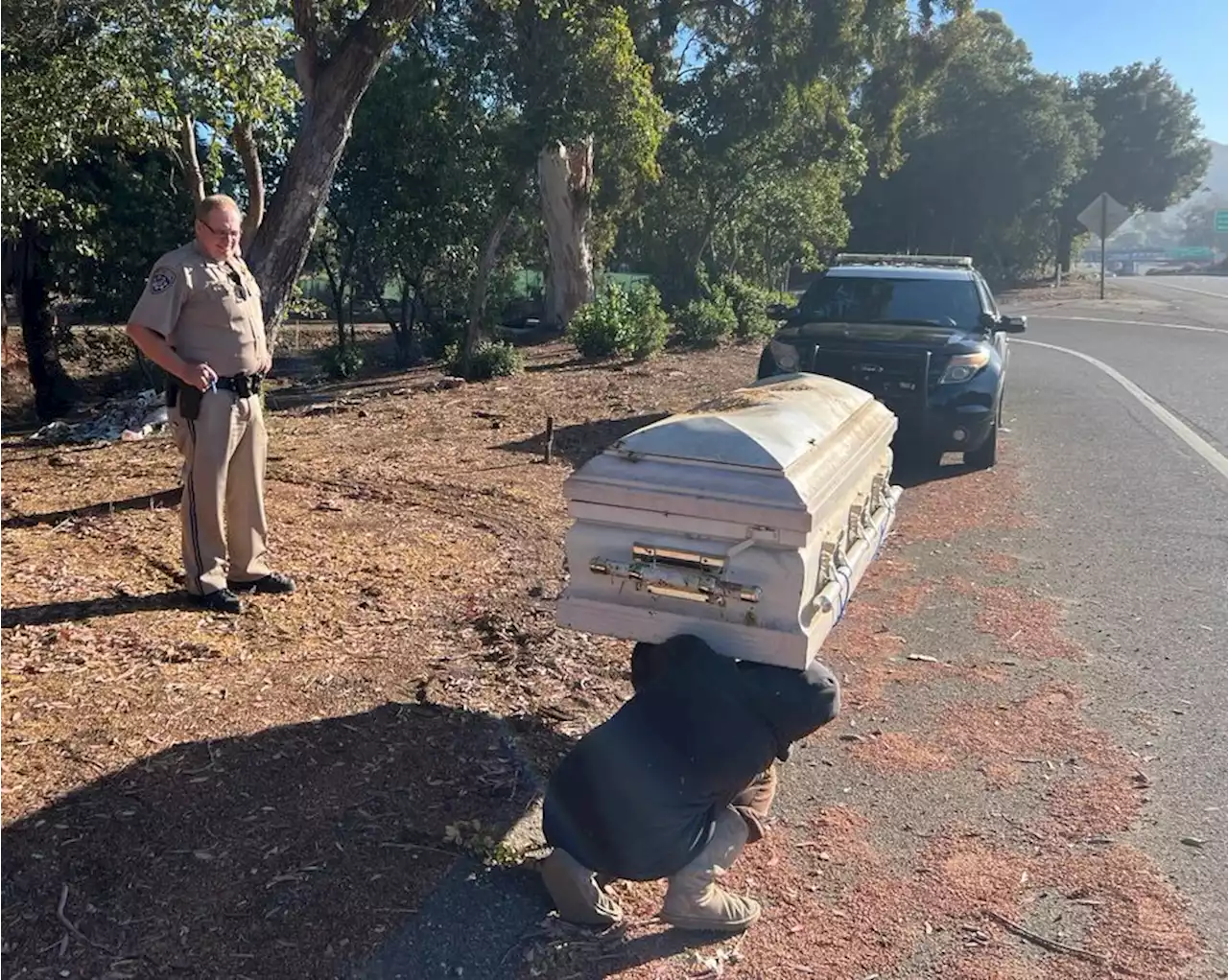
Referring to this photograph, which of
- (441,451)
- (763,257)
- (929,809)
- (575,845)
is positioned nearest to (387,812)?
(575,845)

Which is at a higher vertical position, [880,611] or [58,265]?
[58,265]

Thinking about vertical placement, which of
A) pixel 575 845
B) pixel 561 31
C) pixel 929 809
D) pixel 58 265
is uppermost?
pixel 561 31

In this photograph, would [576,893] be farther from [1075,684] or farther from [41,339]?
[41,339]

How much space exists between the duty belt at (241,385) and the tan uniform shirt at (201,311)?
22 millimetres

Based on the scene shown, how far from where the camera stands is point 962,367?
363 inches

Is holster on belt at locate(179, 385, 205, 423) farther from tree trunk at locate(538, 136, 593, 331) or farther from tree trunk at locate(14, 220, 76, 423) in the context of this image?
tree trunk at locate(538, 136, 593, 331)

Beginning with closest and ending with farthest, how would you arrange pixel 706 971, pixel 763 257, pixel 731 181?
pixel 706 971
pixel 731 181
pixel 763 257

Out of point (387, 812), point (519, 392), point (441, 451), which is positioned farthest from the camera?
point (519, 392)

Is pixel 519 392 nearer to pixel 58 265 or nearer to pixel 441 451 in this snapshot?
pixel 441 451

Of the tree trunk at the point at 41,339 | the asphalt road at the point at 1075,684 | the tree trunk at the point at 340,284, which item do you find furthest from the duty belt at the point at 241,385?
the tree trunk at the point at 340,284

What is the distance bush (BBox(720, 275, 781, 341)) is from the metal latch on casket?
18015mm

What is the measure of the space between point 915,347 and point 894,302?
4.08ft

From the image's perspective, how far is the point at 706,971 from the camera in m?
3.01

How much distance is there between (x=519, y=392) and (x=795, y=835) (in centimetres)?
1027
